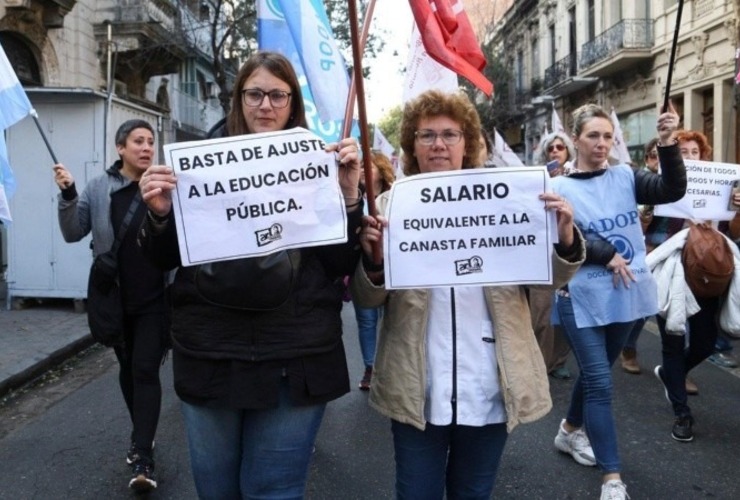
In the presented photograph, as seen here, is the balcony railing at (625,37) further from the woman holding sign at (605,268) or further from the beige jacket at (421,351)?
the beige jacket at (421,351)

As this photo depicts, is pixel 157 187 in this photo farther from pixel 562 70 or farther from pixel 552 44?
pixel 552 44

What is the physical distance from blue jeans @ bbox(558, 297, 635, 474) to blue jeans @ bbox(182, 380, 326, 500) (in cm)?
172

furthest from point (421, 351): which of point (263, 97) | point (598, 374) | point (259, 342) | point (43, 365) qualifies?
point (43, 365)

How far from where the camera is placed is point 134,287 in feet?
12.3

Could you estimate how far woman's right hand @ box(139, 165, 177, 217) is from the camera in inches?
81.8

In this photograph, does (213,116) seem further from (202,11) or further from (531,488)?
(531,488)

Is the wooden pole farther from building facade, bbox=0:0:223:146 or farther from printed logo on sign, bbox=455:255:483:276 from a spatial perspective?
building facade, bbox=0:0:223:146

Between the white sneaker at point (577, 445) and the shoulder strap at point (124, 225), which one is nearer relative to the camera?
the shoulder strap at point (124, 225)

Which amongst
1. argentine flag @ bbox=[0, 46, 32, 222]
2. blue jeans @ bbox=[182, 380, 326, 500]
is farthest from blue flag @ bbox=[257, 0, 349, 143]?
blue jeans @ bbox=[182, 380, 326, 500]

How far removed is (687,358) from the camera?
452cm

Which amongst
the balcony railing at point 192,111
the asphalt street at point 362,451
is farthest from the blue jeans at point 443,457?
the balcony railing at point 192,111

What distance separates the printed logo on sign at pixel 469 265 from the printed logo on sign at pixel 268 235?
58cm

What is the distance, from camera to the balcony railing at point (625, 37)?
76.5ft

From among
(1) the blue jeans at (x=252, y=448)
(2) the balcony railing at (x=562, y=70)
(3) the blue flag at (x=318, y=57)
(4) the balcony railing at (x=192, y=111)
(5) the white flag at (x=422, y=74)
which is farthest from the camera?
(2) the balcony railing at (x=562, y=70)
